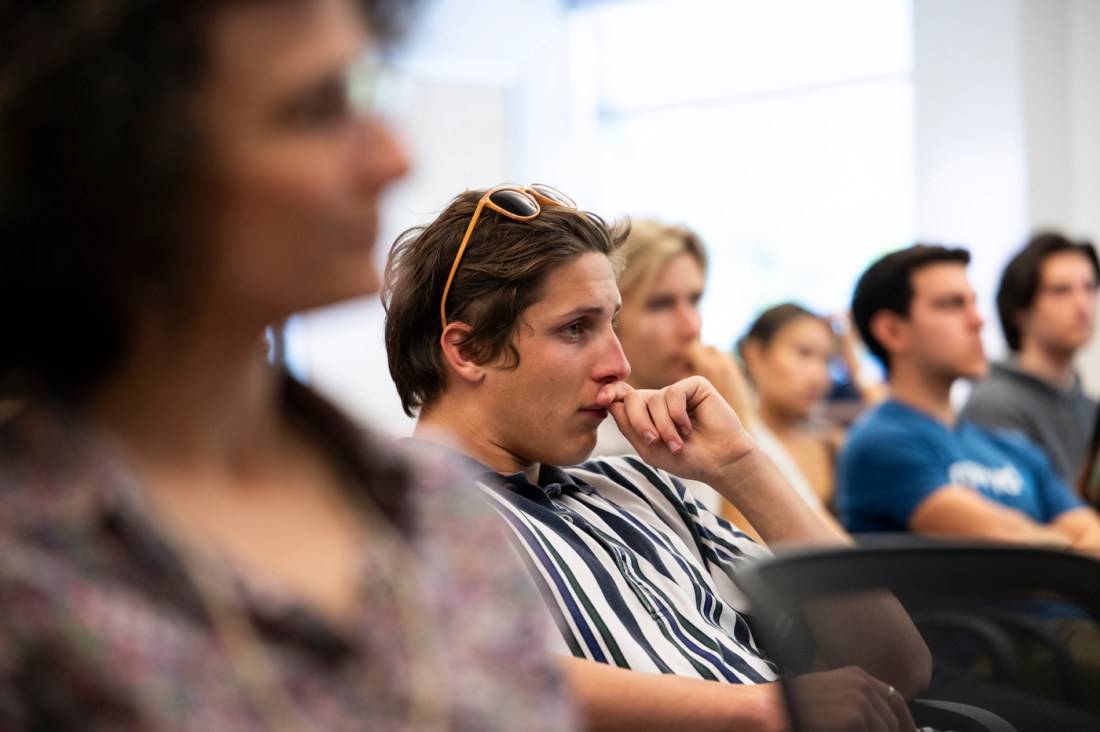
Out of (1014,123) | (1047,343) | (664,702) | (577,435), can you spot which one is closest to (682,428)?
(577,435)

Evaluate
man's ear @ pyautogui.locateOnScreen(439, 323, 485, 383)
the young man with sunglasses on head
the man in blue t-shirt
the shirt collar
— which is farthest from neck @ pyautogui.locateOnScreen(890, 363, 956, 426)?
man's ear @ pyautogui.locateOnScreen(439, 323, 485, 383)

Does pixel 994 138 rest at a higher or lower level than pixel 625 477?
higher

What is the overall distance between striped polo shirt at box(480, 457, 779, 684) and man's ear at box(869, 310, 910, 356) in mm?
1745

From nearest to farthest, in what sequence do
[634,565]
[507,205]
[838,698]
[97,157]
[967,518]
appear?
[97,157] → [838,698] → [634,565] → [507,205] → [967,518]

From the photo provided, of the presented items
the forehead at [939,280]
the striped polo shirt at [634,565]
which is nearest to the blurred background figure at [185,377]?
the striped polo shirt at [634,565]

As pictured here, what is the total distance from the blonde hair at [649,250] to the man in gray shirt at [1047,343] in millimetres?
1893

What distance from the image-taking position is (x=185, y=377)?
0.60 m

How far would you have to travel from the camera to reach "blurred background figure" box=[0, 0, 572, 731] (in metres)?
0.53

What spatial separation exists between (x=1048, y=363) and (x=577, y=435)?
10.8 feet

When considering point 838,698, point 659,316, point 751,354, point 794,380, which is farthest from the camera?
point 751,354

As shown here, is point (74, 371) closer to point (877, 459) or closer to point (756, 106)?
point (877, 459)

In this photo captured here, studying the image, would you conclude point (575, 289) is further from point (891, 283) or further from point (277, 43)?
point (891, 283)

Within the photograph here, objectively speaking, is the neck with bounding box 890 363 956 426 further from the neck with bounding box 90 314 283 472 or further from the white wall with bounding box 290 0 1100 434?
the white wall with bounding box 290 0 1100 434

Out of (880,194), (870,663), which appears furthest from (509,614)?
(880,194)
